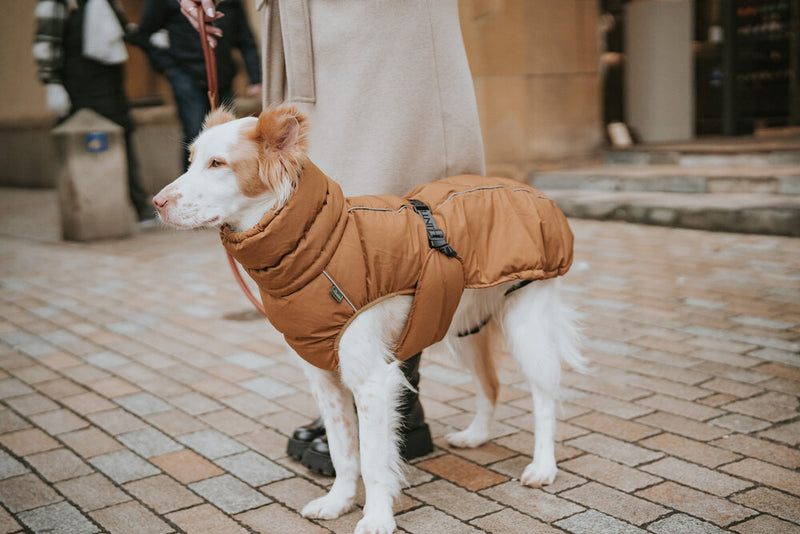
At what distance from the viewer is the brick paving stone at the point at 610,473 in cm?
293

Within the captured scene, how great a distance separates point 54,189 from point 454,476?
14348 mm

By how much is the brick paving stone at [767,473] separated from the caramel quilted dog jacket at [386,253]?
98 cm

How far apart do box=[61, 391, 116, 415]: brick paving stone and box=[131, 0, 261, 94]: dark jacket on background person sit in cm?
395

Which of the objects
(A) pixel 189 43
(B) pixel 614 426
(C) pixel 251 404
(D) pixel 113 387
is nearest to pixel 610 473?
(B) pixel 614 426

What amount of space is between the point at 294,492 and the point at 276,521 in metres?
0.24

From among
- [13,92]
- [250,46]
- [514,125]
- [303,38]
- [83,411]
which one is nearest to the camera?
[303,38]

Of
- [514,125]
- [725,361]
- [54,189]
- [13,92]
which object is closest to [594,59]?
[514,125]

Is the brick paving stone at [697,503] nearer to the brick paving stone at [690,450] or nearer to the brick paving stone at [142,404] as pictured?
the brick paving stone at [690,450]

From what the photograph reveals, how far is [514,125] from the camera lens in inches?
413

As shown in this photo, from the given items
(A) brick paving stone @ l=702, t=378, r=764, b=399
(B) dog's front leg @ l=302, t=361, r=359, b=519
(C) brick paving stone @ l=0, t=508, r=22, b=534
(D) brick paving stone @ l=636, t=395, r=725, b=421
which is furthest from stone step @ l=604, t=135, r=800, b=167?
(C) brick paving stone @ l=0, t=508, r=22, b=534

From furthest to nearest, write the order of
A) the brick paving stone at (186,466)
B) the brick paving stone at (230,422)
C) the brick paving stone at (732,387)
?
the brick paving stone at (732,387) → the brick paving stone at (230,422) → the brick paving stone at (186,466)

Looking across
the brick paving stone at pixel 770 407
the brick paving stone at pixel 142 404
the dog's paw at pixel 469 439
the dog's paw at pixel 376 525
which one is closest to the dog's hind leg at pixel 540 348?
the dog's paw at pixel 469 439

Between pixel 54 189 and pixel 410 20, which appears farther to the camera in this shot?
pixel 54 189

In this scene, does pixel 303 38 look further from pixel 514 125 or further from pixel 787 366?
pixel 514 125
